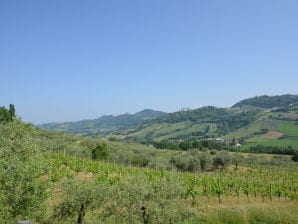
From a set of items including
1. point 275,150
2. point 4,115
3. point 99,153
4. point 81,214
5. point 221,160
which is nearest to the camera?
point 81,214

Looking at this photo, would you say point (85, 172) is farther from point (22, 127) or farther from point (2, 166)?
point (2, 166)

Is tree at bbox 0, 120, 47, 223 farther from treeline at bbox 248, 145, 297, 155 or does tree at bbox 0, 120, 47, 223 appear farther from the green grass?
the green grass

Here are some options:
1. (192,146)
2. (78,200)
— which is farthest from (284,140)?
(78,200)

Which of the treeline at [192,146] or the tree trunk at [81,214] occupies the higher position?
the tree trunk at [81,214]

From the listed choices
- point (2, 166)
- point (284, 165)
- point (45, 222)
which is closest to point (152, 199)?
point (45, 222)

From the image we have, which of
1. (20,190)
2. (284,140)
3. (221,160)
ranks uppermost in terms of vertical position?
(20,190)

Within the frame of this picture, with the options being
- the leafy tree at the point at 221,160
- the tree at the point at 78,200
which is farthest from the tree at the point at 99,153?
the tree at the point at 78,200

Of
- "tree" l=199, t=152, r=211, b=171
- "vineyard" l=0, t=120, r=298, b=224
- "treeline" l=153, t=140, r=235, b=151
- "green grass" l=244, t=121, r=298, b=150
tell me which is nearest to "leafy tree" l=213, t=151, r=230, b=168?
"tree" l=199, t=152, r=211, b=171

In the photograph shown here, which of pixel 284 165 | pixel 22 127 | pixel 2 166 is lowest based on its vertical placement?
pixel 284 165

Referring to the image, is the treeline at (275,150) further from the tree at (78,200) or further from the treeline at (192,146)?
the tree at (78,200)

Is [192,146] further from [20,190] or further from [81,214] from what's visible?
[20,190]

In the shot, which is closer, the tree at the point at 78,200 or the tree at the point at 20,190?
the tree at the point at 20,190

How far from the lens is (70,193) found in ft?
75.2

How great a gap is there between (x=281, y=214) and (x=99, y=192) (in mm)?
18008
